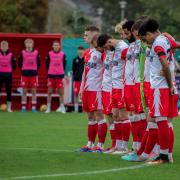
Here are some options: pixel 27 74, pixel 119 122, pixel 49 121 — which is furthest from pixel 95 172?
pixel 27 74

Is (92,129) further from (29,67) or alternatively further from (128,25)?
(29,67)

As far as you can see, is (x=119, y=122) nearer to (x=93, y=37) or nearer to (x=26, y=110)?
(x=93, y=37)

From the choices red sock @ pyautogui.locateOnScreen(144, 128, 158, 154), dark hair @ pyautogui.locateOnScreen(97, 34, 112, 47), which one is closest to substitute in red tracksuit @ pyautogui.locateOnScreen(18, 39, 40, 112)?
dark hair @ pyautogui.locateOnScreen(97, 34, 112, 47)

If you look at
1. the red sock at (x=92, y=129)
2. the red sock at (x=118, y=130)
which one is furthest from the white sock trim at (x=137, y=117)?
the red sock at (x=92, y=129)

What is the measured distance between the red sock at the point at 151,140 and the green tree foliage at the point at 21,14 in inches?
1262

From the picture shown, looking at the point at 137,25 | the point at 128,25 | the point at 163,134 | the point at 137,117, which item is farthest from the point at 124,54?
the point at 163,134

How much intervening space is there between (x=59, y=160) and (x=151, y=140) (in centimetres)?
142

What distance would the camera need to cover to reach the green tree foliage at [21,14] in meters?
46.3

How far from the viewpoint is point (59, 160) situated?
46.0ft

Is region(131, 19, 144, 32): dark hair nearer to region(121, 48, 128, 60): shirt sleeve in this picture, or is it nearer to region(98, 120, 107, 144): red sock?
region(121, 48, 128, 60): shirt sleeve

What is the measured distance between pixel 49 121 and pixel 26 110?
16.4 feet

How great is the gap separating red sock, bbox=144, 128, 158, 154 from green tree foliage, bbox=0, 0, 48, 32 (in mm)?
32044

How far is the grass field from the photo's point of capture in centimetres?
1234

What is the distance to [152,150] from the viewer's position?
14.2 meters
